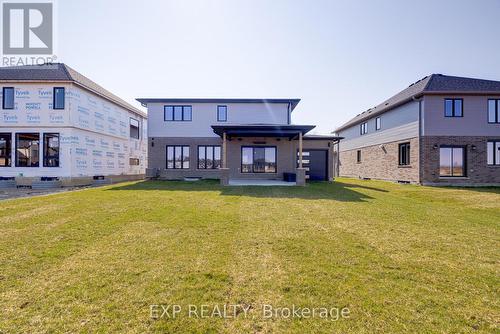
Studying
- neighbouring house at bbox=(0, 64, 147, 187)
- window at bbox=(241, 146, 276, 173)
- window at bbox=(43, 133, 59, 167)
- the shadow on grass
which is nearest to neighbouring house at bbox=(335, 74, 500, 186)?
the shadow on grass

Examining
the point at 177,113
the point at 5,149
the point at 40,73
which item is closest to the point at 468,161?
the point at 177,113

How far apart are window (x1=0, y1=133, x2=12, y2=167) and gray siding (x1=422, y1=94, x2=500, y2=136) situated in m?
26.4

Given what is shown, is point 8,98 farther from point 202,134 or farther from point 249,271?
point 249,271

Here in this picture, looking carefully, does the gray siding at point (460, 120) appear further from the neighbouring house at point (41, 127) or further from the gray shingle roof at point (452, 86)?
the neighbouring house at point (41, 127)

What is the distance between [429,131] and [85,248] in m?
18.3

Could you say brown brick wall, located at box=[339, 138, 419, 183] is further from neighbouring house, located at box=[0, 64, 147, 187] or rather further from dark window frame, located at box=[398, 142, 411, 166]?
neighbouring house, located at box=[0, 64, 147, 187]

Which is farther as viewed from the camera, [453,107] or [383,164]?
[383,164]

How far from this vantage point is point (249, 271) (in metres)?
3.31

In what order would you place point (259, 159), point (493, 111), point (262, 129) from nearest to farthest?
point (262, 129), point (493, 111), point (259, 159)

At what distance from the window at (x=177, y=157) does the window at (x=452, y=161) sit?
58.9ft

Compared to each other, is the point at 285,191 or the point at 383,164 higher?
the point at 383,164

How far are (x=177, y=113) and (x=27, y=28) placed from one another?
9.67 m

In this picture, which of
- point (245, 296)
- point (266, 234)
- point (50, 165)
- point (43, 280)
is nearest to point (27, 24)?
point (50, 165)

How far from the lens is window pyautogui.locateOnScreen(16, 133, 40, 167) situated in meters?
14.8
